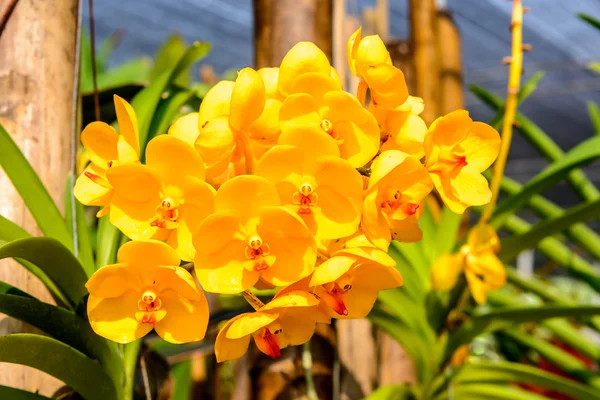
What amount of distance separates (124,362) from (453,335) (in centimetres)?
48

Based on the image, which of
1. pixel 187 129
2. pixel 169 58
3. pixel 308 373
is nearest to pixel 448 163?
pixel 187 129

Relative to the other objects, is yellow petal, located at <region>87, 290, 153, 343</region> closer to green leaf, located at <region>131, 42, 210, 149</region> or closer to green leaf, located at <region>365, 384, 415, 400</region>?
green leaf, located at <region>131, 42, 210, 149</region>

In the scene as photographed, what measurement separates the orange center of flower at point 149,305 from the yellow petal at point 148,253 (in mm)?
26

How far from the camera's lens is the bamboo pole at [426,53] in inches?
51.8

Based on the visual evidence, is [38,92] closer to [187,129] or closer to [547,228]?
[187,129]

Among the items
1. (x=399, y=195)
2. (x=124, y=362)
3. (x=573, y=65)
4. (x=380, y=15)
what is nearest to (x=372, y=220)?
(x=399, y=195)

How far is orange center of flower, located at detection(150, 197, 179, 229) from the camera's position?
0.41 metres

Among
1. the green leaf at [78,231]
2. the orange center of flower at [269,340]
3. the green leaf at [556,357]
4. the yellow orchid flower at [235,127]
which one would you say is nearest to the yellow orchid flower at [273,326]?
the orange center of flower at [269,340]

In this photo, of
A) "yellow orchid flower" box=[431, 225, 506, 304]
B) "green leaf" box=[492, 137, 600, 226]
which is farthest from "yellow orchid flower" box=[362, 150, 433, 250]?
"green leaf" box=[492, 137, 600, 226]

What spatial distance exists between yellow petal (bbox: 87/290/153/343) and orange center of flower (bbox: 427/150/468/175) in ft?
0.80

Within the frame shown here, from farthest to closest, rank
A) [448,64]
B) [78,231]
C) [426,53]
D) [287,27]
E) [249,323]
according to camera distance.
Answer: [448,64] < [426,53] < [287,27] < [78,231] < [249,323]

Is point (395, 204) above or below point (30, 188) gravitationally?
above

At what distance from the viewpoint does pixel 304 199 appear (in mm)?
406

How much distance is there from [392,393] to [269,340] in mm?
458
